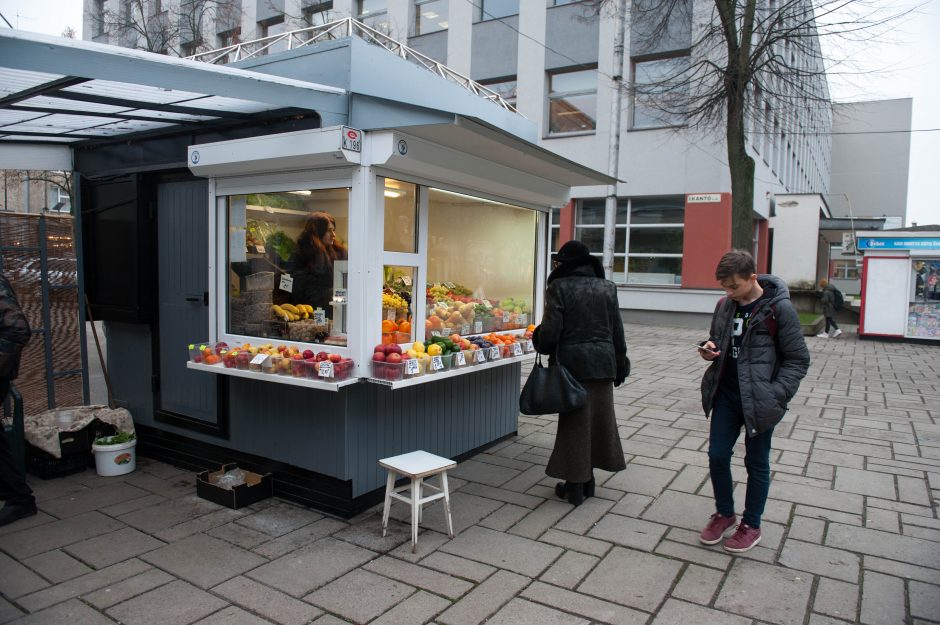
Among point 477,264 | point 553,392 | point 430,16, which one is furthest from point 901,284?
point 430,16

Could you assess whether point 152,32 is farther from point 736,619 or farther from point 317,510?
point 736,619

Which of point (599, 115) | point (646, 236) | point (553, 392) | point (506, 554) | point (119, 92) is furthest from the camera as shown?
point (646, 236)

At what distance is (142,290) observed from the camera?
5.04 meters

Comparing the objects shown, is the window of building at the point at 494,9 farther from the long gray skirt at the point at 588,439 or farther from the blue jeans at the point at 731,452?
the blue jeans at the point at 731,452

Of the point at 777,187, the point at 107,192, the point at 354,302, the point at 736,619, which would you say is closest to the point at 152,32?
the point at 107,192

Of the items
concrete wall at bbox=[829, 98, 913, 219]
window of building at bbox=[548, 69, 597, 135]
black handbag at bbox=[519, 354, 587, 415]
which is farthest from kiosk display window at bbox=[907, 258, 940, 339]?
concrete wall at bbox=[829, 98, 913, 219]

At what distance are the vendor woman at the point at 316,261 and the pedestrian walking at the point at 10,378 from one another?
1.59m

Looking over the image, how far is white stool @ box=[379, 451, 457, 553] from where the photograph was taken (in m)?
3.55

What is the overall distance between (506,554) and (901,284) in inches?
592

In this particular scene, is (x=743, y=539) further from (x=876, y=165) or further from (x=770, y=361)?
(x=876, y=165)

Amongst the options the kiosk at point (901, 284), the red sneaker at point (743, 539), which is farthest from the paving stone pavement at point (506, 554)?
the kiosk at point (901, 284)

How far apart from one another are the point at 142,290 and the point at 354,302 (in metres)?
2.19

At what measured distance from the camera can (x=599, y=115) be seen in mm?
17094

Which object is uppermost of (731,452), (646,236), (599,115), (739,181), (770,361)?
(599,115)
